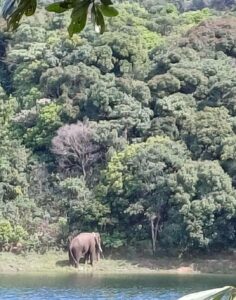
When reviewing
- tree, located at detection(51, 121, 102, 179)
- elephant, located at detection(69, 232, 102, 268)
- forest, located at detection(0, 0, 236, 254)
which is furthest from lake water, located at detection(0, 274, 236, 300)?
tree, located at detection(51, 121, 102, 179)

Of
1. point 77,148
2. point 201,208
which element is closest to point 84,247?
point 201,208

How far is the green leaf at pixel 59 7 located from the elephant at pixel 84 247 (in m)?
16.7

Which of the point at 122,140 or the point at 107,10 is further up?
the point at 122,140

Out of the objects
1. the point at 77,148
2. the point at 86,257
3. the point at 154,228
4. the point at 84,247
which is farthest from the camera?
the point at 77,148

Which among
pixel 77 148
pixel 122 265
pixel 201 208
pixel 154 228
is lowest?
pixel 122 265

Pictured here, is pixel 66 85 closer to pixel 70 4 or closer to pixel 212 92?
pixel 212 92

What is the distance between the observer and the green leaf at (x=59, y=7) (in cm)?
75

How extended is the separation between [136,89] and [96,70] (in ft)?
4.69

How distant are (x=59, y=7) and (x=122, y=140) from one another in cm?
1906

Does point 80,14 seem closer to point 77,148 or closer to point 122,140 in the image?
point 122,140

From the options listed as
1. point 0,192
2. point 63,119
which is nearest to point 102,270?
point 0,192

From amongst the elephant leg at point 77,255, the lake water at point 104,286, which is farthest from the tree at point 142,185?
the lake water at point 104,286

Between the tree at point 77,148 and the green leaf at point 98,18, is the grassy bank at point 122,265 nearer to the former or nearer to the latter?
the tree at point 77,148

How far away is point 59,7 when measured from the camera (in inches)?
30.2
